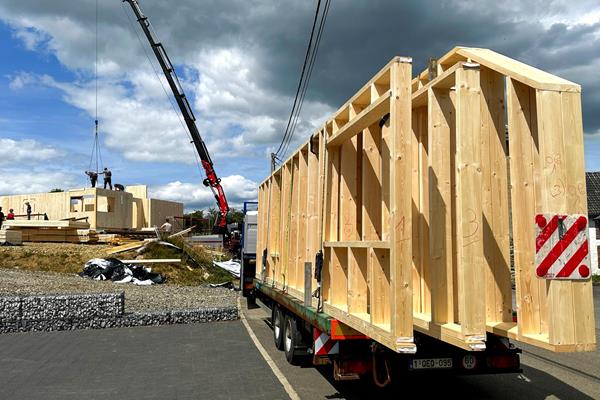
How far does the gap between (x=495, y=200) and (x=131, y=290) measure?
14911mm

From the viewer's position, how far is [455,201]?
4496 mm

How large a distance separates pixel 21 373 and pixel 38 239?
18.8 metres

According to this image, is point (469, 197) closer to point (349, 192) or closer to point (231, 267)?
point (349, 192)

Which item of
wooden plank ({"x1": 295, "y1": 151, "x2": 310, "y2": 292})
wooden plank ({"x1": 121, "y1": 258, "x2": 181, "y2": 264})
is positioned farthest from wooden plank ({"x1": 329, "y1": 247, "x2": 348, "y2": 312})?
wooden plank ({"x1": 121, "y1": 258, "x2": 181, "y2": 264})

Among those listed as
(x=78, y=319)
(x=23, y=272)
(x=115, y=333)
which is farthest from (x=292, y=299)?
(x=23, y=272)

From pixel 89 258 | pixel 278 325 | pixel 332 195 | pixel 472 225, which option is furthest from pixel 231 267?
pixel 472 225

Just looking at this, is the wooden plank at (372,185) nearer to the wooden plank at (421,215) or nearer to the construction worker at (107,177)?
the wooden plank at (421,215)

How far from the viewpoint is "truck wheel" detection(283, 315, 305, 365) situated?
719 cm

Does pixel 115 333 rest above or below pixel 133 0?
below

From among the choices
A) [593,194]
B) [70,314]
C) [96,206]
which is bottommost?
Result: [70,314]

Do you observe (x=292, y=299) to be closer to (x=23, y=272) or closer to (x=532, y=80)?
(x=532, y=80)

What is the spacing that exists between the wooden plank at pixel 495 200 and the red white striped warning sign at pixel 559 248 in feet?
2.62

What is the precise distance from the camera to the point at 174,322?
38.8 ft

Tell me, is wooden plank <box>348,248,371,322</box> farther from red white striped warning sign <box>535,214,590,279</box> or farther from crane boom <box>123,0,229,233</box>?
crane boom <box>123,0,229,233</box>
